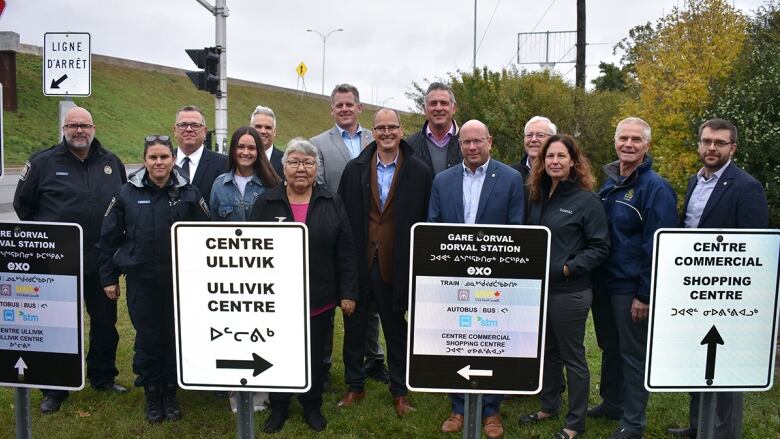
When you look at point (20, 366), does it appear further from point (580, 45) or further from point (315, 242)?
point (580, 45)

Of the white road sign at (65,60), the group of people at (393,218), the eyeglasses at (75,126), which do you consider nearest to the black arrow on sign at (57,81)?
the white road sign at (65,60)

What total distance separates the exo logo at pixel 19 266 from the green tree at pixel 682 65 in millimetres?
20647

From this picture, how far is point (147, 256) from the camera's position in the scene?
495cm

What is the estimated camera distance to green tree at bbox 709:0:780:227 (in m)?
11.2

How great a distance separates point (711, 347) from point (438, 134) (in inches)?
122

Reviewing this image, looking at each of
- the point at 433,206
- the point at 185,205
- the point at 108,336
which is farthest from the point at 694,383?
the point at 108,336

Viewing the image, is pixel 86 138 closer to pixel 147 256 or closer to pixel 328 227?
pixel 147 256

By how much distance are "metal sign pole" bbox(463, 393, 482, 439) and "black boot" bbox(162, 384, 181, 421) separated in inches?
110

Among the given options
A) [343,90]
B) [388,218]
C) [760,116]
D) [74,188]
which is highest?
[760,116]

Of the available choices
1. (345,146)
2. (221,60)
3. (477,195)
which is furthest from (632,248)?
(221,60)

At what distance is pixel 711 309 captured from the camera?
11.0 feet

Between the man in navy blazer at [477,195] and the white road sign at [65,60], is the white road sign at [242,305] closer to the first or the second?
the man in navy blazer at [477,195]

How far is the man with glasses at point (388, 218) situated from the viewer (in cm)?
519

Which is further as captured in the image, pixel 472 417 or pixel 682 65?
pixel 682 65
